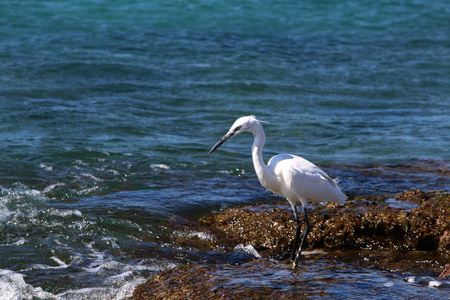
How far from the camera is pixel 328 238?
19.9ft

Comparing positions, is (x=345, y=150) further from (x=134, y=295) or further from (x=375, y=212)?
(x=134, y=295)

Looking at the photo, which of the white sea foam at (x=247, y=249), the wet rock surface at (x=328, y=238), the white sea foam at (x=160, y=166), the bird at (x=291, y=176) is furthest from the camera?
the white sea foam at (x=160, y=166)

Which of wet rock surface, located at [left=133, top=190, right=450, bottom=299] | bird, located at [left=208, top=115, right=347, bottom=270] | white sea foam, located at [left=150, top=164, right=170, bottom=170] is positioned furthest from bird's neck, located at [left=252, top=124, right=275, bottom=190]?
white sea foam, located at [left=150, top=164, right=170, bottom=170]

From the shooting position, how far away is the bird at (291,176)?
224 inches

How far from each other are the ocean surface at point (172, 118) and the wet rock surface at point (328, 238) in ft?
1.03

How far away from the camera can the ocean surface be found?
5.99 metres

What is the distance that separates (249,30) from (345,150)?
10.3 m

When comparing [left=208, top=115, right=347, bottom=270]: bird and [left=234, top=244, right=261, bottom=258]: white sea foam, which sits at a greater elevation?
[left=208, top=115, right=347, bottom=270]: bird

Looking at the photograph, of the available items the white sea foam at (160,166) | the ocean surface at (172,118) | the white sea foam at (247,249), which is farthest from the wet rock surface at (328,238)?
the white sea foam at (160,166)

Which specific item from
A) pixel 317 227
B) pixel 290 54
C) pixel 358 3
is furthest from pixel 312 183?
pixel 358 3

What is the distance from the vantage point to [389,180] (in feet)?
27.0

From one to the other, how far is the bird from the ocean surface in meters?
0.81

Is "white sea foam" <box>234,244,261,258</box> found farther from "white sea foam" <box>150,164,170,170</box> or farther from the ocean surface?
"white sea foam" <box>150,164,170,170</box>

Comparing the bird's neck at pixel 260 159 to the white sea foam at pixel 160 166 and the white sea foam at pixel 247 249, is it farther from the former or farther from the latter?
the white sea foam at pixel 160 166
